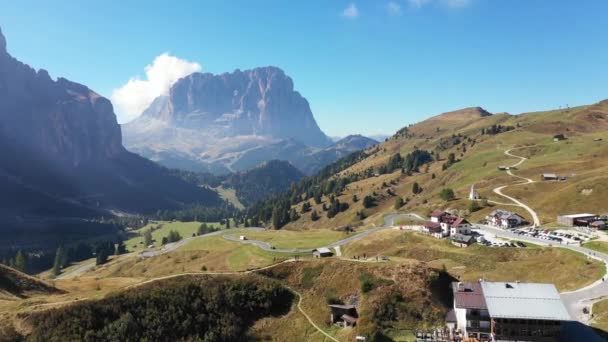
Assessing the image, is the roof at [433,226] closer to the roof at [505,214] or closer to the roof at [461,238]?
the roof at [461,238]

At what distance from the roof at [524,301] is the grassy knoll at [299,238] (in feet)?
228

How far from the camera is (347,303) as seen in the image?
2650 inches

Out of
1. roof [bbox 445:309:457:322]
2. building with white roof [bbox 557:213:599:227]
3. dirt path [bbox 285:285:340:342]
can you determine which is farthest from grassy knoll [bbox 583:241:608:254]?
dirt path [bbox 285:285:340:342]

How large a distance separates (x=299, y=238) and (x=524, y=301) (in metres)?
90.4

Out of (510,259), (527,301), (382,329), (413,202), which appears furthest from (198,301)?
(413,202)

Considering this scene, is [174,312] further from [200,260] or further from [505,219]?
[505,219]

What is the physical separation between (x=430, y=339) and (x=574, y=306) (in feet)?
81.5

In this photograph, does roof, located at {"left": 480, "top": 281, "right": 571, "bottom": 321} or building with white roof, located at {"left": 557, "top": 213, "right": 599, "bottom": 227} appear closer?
roof, located at {"left": 480, "top": 281, "right": 571, "bottom": 321}

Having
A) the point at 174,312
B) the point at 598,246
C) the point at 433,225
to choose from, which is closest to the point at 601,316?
the point at 598,246

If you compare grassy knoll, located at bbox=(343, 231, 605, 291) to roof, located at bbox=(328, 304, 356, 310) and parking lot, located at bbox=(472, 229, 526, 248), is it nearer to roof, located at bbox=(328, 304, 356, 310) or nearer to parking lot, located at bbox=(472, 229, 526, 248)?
parking lot, located at bbox=(472, 229, 526, 248)

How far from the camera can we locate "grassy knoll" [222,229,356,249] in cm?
12712

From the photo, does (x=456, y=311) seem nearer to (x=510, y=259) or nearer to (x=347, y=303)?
(x=347, y=303)

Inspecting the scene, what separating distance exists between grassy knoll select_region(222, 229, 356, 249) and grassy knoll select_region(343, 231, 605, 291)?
12.8 m

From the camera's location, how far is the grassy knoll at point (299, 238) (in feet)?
417
